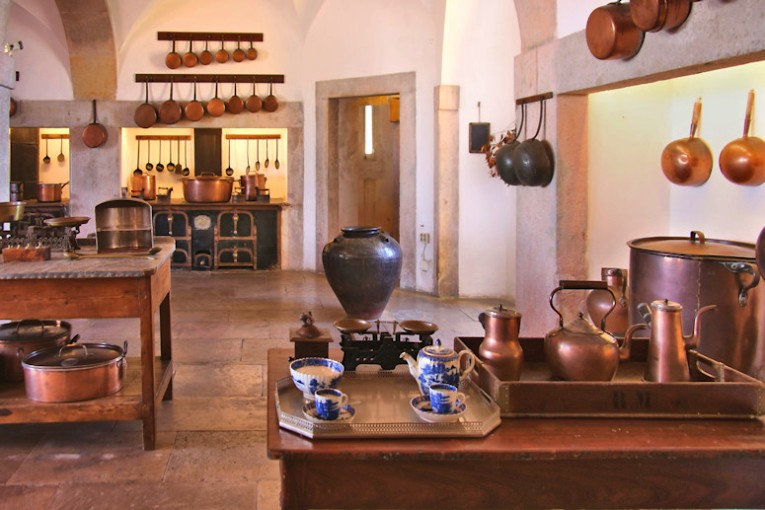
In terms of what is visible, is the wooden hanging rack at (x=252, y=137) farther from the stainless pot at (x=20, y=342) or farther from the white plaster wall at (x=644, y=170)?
the stainless pot at (x=20, y=342)

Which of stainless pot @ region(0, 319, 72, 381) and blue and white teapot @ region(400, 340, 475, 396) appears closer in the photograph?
blue and white teapot @ region(400, 340, 475, 396)

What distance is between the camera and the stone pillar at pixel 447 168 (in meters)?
8.12

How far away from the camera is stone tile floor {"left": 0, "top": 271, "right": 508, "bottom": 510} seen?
3.07 m

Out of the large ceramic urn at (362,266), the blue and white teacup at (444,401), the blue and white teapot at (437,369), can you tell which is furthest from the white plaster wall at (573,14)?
the blue and white teacup at (444,401)

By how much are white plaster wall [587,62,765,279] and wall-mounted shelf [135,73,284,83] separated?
5679 millimetres

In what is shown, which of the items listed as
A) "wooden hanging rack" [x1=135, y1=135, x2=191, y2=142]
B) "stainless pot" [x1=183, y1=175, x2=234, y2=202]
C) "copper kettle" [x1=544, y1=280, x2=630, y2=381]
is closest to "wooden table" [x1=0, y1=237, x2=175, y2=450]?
"copper kettle" [x1=544, y1=280, x2=630, y2=381]

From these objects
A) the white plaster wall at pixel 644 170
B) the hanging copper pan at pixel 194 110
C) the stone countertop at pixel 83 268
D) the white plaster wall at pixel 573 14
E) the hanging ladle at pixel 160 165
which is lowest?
the stone countertop at pixel 83 268

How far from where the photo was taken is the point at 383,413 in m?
2.02

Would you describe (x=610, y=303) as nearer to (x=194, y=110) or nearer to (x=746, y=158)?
(x=746, y=158)

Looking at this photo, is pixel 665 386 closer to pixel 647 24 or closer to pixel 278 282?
pixel 647 24

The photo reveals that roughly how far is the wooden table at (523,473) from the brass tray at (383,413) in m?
0.03

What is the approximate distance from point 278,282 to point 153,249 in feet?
17.1

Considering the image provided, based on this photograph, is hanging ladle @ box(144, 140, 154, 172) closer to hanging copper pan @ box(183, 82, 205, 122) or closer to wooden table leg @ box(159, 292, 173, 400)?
hanging copper pan @ box(183, 82, 205, 122)

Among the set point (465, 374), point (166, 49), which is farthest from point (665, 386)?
point (166, 49)
